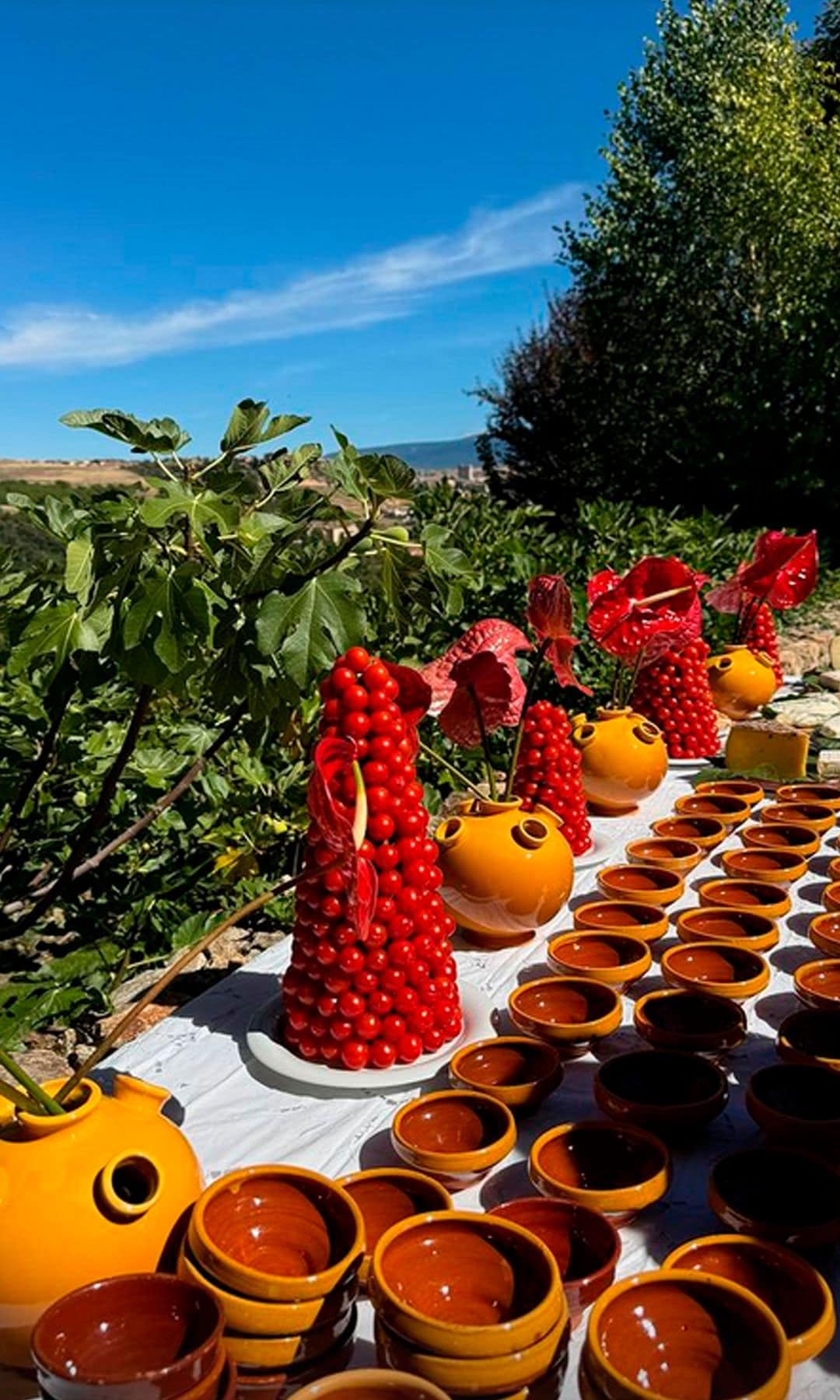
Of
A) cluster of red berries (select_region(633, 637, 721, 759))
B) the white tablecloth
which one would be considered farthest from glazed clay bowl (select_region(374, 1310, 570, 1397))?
cluster of red berries (select_region(633, 637, 721, 759))

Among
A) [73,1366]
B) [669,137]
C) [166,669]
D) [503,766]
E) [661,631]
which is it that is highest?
[669,137]

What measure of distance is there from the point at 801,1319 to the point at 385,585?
2.89 feet

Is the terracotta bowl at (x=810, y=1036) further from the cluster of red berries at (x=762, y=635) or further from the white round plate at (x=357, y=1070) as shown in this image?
the cluster of red berries at (x=762, y=635)

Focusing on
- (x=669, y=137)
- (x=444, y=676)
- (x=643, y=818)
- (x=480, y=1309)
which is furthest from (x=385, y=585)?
(x=669, y=137)

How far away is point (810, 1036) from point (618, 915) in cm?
49

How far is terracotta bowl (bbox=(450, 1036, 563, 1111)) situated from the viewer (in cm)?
132

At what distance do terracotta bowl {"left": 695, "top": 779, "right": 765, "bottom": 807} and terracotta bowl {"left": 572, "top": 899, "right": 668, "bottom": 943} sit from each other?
0.70m

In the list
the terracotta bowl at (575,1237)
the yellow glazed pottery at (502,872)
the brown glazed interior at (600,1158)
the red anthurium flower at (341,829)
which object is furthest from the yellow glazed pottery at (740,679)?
the terracotta bowl at (575,1237)

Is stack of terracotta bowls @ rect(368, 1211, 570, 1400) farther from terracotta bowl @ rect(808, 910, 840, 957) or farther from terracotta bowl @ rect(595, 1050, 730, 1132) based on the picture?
terracotta bowl @ rect(808, 910, 840, 957)

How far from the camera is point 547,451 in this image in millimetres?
16516

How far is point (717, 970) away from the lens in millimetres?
1652

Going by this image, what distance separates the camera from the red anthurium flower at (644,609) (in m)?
2.65

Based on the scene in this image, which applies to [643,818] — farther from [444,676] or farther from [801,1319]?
[801,1319]

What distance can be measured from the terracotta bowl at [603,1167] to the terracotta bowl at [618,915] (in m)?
0.59
